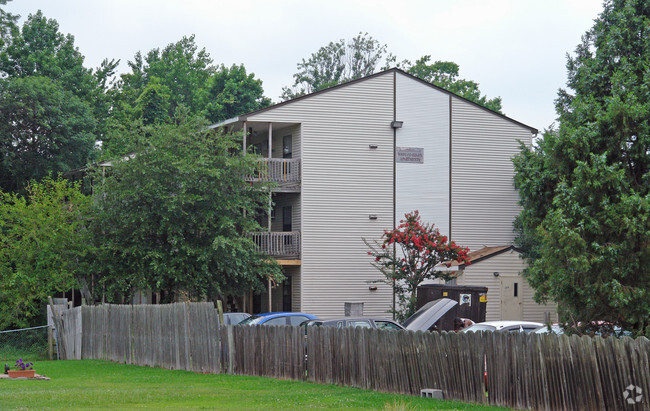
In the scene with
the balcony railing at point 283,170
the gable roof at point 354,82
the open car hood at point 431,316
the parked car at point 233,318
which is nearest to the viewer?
the open car hood at point 431,316

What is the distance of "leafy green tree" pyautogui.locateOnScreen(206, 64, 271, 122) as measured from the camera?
64.9 meters

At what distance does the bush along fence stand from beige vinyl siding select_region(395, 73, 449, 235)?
643 inches

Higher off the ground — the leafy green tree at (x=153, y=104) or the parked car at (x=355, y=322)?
the leafy green tree at (x=153, y=104)

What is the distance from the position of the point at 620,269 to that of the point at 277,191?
21463 millimetres

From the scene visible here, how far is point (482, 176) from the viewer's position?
134 feet

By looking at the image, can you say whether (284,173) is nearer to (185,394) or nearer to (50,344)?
(50,344)

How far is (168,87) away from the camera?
7250cm

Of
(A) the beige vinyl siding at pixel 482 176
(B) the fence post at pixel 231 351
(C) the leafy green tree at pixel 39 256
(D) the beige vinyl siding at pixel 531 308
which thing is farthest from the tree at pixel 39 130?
(B) the fence post at pixel 231 351

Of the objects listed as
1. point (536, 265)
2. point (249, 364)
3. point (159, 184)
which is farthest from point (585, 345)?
point (159, 184)

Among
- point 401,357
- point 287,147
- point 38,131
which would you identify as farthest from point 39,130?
point 401,357

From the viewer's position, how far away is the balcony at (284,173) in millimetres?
37031

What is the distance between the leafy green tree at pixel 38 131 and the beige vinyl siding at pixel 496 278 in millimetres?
23054

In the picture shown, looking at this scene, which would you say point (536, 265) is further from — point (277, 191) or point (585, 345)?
point (277, 191)

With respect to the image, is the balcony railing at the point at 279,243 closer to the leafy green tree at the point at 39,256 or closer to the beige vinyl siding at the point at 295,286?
the beige vinyl siding at the point at 295,286
